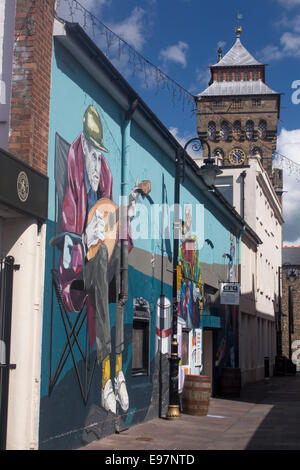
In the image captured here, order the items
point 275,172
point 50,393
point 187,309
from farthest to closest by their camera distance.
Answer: point 275,172 → point 187,309 → point 50,393

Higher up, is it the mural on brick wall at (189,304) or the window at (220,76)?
the window at (220,76)

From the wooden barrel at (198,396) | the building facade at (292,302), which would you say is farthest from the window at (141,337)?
the building facade at (292,302)

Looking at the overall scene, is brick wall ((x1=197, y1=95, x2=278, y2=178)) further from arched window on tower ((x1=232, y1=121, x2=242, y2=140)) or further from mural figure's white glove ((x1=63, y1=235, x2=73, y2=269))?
mural figure's white glove ((x1=63, y1=235, x2=73, y2=269))

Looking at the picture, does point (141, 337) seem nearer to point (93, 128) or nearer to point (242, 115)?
point (93, 128)

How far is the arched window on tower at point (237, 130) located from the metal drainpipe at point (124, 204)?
57.2 m

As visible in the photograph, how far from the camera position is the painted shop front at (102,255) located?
8859 millimetres

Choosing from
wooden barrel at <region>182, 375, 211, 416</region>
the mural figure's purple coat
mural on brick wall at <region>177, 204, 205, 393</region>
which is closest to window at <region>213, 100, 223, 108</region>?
mural on brick wall at <region>177, 204, 205, 393</region>

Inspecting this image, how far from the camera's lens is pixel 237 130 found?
226 feet

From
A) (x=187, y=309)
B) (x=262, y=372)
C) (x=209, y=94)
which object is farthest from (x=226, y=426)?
(x=209, y=94)

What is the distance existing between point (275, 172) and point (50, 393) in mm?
54443

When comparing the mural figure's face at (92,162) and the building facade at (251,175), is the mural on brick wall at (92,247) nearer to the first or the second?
the mural figure's face at (92,162)

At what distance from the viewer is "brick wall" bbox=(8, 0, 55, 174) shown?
8109 mm

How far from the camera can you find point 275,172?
60688 mm
